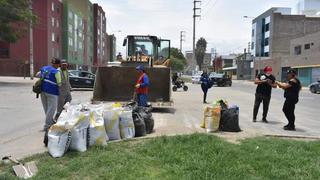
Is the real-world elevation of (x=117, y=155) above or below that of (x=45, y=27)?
below

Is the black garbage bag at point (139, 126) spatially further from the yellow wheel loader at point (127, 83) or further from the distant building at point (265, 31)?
the distant building at point (265, 31)

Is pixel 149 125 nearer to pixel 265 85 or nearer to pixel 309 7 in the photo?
pixel 265 85

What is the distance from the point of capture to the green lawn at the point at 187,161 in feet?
20.7

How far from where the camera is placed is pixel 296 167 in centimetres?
664

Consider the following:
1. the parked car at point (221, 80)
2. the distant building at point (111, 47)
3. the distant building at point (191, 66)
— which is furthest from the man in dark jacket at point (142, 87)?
the distant building at point (111, 47)

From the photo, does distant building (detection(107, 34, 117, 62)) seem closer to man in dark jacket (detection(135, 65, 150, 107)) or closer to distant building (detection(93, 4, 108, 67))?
distant building (detection(93, 4, 108, 67))

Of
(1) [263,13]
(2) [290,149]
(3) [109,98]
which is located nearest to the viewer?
(2) [290,149]

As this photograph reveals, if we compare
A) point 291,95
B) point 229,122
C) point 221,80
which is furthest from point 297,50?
Answer: point 229,122

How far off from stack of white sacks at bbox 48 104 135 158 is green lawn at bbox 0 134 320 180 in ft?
0.67

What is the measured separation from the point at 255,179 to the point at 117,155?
2315 millimetres

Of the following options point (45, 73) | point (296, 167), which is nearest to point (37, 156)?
point (45, 73)

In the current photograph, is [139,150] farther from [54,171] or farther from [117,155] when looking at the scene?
[54,171]

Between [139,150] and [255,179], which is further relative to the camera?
[139,150]

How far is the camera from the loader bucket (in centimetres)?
1800
